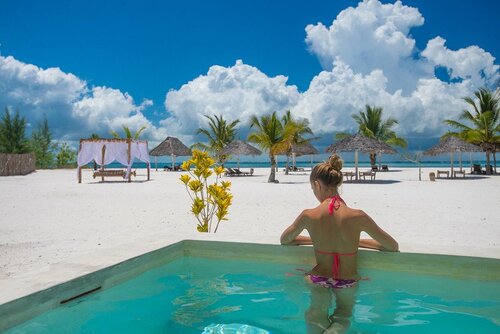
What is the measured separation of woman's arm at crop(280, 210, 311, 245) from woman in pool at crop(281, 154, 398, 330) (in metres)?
0.01

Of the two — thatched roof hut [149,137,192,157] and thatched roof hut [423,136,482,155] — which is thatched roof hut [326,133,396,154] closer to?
thatched roof hut [423,136,482,155]

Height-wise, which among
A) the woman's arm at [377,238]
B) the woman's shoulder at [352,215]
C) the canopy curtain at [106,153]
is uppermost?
the canopy curtain at [106,153]

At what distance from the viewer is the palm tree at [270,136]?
64.2 ft

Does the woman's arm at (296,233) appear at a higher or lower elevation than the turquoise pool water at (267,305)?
higher

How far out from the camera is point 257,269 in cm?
361

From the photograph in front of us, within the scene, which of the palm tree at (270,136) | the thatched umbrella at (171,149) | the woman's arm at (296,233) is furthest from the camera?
the thatched umbrella at (171,149)

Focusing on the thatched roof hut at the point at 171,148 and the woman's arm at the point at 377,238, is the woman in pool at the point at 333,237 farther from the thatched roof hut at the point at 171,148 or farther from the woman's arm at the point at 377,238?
the thatched roof hut at the point at 171,148

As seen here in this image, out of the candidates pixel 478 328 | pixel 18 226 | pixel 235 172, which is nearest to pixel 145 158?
pixel 235 172

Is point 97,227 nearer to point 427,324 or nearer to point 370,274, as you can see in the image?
point 370,274

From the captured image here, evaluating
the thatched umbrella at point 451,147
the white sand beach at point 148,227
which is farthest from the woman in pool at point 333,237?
the thatched umbrella at point 451,147

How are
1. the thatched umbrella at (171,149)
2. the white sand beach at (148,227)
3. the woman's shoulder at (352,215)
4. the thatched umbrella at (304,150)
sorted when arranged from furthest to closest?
the thatched umbrella at (171,149) → the thatched umbrella at (304,150) → the white sand beach at (148,227) → the woman's shoulder at (352,215)

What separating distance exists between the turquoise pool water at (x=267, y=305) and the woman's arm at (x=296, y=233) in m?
0.29

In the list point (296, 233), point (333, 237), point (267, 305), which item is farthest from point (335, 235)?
point (267, 305)

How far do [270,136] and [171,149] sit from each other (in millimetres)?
18091
